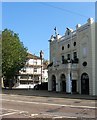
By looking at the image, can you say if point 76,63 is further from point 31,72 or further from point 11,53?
point 31,72

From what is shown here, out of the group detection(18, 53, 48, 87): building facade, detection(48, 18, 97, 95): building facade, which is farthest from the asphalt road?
detection(18, 53, 48, 87): building facade

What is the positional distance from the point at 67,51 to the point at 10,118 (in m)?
37.5

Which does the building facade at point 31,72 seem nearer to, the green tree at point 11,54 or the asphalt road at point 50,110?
the green tree at point 11,54

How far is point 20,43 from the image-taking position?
75500 mm

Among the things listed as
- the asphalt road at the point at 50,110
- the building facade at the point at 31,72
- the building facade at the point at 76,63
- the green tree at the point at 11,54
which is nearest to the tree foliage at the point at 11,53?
the green tree at the point at 11,54

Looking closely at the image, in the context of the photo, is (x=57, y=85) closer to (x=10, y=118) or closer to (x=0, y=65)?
(x=0, y=65)

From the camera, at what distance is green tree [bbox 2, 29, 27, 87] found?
66.9 metres

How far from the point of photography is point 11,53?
67.8 m

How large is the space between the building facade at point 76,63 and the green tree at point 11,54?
1378 cm

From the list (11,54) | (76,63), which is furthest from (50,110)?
(11,54)

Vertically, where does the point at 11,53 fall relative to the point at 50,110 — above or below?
above

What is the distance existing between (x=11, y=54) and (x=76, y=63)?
2353cm

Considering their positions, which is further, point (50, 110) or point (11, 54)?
point (11, 54)

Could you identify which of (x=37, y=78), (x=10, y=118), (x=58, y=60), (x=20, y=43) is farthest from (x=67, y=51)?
(x=37, y=78)
